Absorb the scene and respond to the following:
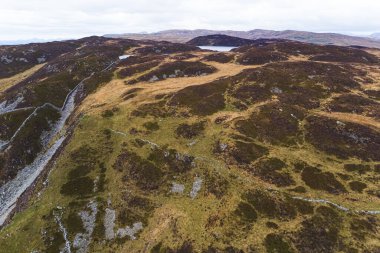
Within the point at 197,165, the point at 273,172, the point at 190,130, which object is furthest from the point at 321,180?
the point at 190,130

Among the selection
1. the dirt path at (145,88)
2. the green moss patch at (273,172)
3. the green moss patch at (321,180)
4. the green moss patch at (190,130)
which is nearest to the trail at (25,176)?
the dirt path at (145,88)

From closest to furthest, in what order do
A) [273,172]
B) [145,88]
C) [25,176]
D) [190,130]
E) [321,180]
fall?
1. [321,180]
2. [273,172]
3. [25,176]
4. [190,130]
5. [145,88]

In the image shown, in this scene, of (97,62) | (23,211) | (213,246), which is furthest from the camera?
(97,62)

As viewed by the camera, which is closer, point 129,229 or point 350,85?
point 129,229

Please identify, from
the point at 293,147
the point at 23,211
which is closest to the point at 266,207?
the point at 293,147

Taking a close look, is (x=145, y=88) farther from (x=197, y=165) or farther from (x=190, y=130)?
(x=197, y=165)

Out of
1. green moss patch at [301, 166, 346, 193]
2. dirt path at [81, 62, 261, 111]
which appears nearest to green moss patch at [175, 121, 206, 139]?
dirt path at [81, 62, 261, 111]

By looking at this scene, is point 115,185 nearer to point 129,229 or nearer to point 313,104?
point 129,229

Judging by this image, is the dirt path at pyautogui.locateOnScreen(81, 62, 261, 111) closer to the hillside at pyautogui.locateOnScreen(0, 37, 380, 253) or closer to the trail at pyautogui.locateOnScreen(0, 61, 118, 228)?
the hillside at pyautogui.locateOnScreen(0, 37, 380, 253)
